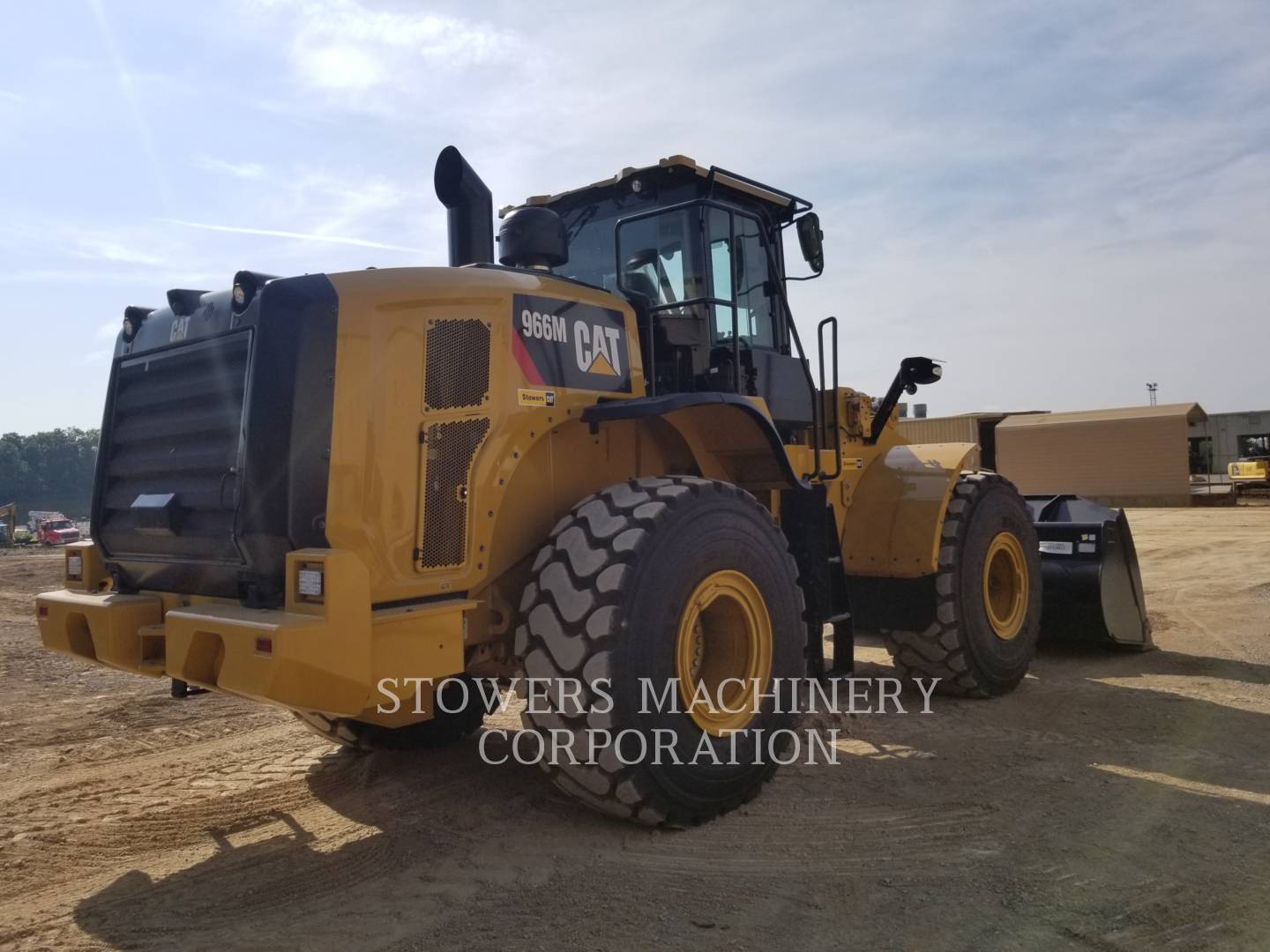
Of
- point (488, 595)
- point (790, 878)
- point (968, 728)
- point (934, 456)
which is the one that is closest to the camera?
point (790, 878)

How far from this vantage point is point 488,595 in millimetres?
3824

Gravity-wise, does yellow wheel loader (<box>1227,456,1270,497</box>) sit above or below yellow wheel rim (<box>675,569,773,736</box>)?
above

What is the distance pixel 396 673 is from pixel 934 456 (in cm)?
432

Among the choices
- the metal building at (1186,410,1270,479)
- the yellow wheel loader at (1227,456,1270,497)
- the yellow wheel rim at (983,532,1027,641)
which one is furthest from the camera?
the metal building at (1186,410,1270,479)

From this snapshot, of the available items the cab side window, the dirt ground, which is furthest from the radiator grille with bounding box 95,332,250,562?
the cab side window

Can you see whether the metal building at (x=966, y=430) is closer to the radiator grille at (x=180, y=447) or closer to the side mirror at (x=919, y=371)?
the side mirror at (x=919, y=371)

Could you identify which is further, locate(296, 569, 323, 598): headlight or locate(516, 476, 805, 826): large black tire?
locate(516, 476, 805, 826): large black tire

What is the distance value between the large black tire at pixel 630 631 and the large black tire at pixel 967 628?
246 centimetres

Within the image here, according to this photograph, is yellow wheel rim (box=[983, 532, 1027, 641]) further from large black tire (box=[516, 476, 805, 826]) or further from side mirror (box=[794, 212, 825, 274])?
large black tire (box=[516, 476, 805, 826])

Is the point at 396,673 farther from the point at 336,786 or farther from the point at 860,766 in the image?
the point at 860,766

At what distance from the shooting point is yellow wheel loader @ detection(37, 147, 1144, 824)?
11.0 ft

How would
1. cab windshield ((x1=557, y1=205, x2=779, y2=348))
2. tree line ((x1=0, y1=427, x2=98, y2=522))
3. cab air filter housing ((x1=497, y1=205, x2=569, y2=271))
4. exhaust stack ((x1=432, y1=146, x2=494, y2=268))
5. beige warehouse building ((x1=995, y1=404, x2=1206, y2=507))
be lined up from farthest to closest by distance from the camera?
tree line ((x1=0, y1=427, x2=98, y2=522)) < beige warehouse building ((x1=995, y1=404, x2=1206, y2=507)) < cab windshield ((x1=557, y1=205, x2=779, y2=348)) < exhaust stack ((x1=432, y1=146, x2=494, y2=268)) < cab air filter housing ((x1=497, y1=205, x2=569, y2=271))

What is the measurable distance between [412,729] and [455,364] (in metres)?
2.27

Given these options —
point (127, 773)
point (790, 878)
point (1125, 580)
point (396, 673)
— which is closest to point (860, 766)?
point (790, 878)
